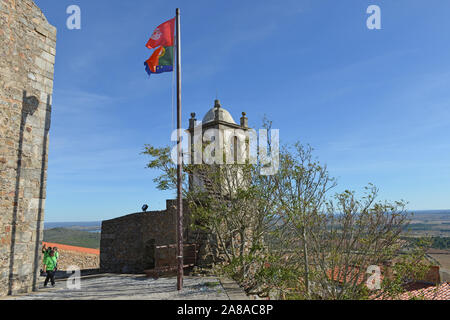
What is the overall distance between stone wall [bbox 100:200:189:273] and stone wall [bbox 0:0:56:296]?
23.7ft

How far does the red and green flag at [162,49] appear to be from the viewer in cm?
1001

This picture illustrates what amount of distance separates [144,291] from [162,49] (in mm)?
7676

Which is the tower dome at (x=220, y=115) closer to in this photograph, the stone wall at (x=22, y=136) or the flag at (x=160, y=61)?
the flag at (x=160, y=61)

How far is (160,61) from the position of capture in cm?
1006

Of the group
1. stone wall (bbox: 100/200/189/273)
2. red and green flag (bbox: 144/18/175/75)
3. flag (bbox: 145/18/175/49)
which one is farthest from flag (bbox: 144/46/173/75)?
stone wall (bbox: 100/200/189/273)

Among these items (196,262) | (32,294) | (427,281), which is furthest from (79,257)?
(427,281)

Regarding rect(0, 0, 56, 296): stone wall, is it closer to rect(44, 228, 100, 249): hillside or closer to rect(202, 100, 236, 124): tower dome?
rect(202, 100, 236, 124): tower dome

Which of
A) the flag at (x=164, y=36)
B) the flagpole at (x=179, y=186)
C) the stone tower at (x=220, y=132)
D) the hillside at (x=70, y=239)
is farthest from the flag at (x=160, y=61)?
the hillside at (x=70, y=239)

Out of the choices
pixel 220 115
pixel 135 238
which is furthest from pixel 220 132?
pixel 135 238

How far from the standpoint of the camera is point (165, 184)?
1298cm

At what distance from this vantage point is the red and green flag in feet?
32.8
